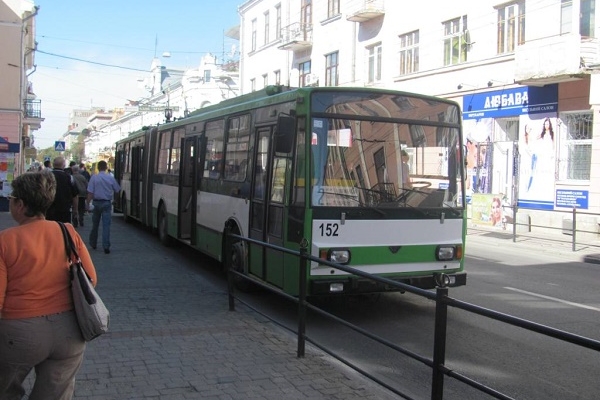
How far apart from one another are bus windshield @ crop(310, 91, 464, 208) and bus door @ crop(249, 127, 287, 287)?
0.69m

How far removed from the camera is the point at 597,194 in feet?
56.4

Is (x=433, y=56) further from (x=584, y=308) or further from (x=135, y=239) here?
(x=584, y=308)

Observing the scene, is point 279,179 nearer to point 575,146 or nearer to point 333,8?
point 575,146

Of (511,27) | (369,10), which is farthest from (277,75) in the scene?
(511,27)

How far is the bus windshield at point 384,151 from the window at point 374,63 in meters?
20.7

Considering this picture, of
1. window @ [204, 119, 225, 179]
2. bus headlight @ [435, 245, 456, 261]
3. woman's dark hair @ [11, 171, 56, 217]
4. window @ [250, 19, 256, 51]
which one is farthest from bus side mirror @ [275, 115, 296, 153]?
window @ [250, 19, 256, 51]

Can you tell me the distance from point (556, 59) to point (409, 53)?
8898mm

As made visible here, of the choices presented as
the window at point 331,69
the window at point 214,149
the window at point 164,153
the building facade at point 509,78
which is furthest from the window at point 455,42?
the window at point 214,149

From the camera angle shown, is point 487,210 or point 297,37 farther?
point 297,37

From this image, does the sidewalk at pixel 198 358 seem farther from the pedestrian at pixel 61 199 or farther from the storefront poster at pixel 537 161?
the storefront poster at pixel 537 161

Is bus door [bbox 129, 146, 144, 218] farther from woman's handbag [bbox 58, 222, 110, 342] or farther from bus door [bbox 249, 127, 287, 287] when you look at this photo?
woman's handbag [bbox 58, 222, 110, 342]

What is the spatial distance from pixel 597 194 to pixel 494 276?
341 inches

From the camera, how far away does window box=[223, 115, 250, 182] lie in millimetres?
8594

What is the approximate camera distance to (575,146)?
18.2m
